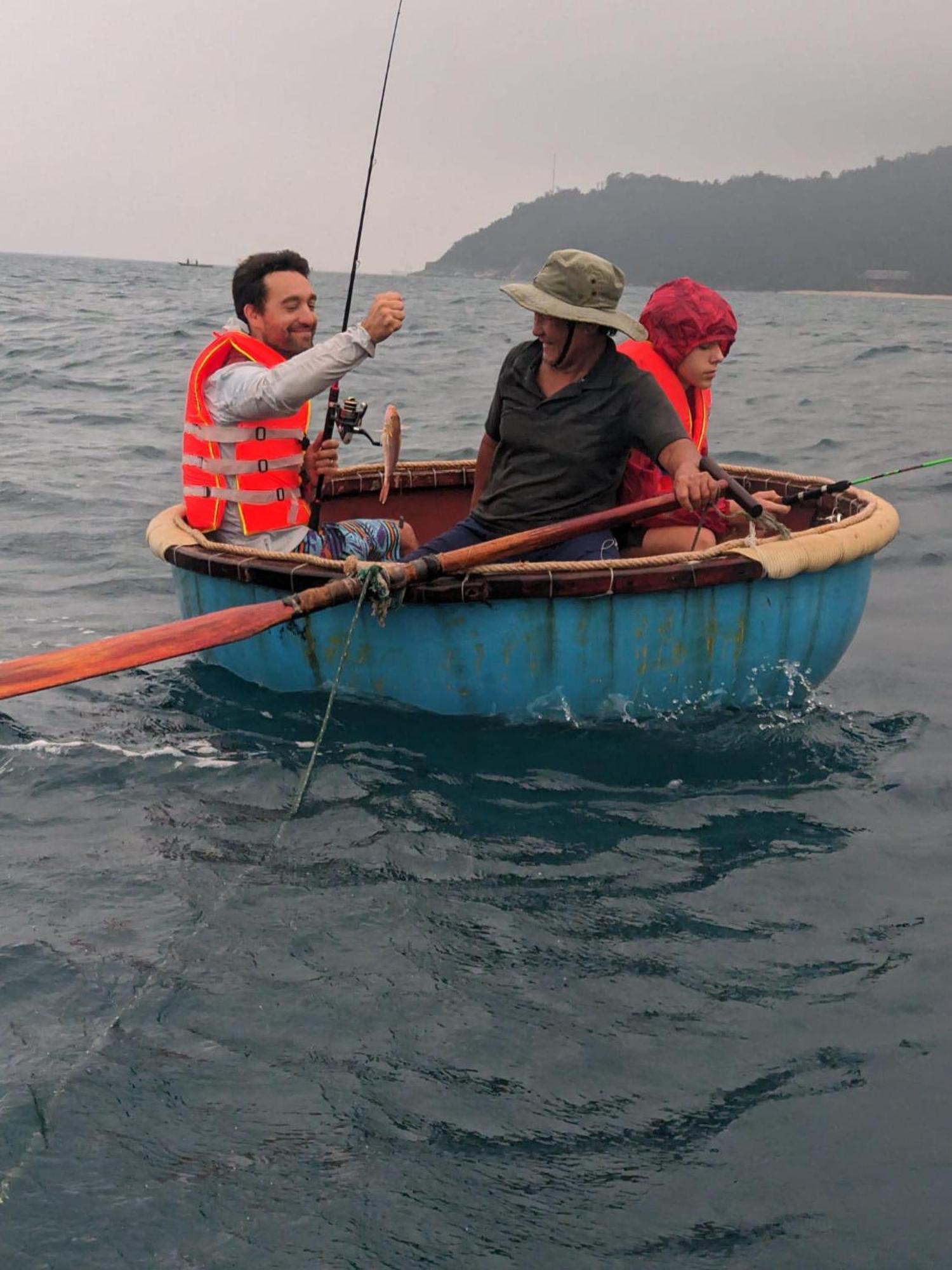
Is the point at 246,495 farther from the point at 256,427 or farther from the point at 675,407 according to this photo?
the point at 675,407

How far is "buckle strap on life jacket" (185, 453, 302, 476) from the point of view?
5316 millimetres

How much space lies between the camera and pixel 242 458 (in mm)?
5309

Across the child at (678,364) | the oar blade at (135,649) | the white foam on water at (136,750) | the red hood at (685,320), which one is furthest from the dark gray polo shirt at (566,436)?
the white foam on water at (136,750)

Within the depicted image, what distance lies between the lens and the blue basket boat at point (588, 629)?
468cm

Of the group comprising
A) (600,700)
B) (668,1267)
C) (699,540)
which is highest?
(699,540)

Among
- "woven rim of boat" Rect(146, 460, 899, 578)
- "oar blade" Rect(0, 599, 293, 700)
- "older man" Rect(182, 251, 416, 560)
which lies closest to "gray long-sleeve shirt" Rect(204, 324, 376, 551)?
"older man" Rect(182, 251, 416, 560)

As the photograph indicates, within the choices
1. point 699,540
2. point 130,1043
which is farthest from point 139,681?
point 130,1043

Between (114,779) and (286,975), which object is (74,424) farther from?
(286,975)

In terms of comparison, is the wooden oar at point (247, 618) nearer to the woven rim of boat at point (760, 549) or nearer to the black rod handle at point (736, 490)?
the woven rim of boat at point (760, 549)

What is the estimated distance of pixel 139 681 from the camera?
5.80 metres

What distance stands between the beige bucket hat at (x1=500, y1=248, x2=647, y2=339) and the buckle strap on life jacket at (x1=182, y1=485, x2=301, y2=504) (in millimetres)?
1311

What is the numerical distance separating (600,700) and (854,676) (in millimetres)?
1647

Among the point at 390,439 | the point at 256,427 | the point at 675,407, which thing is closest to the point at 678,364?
the point at 675,407

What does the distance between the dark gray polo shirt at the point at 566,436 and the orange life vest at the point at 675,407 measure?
0.21 metres
